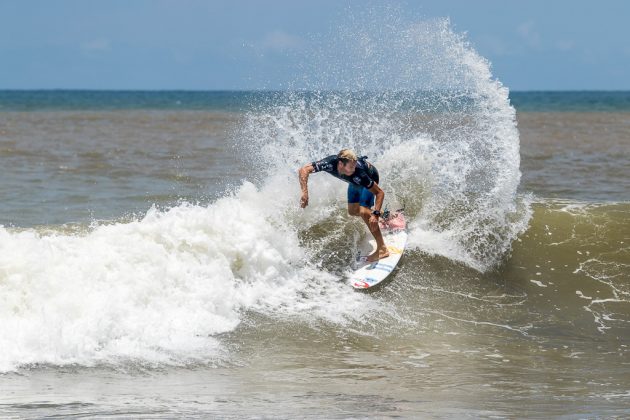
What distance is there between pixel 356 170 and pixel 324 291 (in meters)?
1.40

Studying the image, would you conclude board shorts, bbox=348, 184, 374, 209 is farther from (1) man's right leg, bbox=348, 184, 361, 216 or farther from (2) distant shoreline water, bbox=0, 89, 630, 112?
(2) distant shoreline water, bbox=0, 89, 630, 112

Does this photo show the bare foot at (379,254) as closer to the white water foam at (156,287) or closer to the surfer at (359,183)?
the surfer at (359,183)

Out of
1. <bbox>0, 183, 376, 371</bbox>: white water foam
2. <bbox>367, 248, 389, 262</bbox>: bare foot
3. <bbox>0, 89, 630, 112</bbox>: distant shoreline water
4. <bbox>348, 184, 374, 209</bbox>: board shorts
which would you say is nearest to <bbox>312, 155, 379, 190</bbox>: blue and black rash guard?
<bbox>348, 184, 374, 209</bbox>: board shorts

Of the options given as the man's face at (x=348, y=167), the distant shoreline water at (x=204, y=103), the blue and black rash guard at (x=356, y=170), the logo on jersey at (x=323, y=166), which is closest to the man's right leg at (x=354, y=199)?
the blue and black rash guard at (x=356, y=170)

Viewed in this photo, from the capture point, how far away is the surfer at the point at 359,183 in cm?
947

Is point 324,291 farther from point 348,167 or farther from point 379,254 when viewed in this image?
point 348,167

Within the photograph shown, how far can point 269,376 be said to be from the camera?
6758 mm

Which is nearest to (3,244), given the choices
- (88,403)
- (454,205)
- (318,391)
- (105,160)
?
(88,403)

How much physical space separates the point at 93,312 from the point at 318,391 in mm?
2241

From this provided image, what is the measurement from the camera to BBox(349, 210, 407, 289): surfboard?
30.9 feet

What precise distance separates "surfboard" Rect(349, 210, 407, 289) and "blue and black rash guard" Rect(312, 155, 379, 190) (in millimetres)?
817

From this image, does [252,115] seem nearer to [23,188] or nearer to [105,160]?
[23,188]

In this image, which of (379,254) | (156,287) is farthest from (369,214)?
(156,287)

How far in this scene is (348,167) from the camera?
952 centimetres
